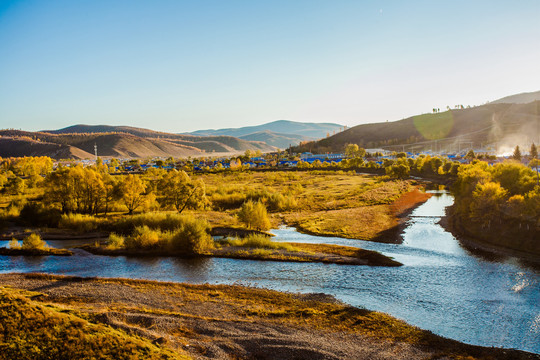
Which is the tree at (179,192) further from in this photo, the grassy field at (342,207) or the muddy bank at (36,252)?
the muddy bank at (36,252)

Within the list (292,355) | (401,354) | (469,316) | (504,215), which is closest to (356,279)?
(469,316)

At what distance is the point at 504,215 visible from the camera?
41.0 m

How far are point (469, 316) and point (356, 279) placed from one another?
8487 mm

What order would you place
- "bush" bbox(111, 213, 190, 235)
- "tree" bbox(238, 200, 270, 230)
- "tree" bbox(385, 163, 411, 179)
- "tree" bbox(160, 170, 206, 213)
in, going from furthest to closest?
"tree" bbox(385, 163, 411, 179) → "tree" bbox(160, 170, 206, 213) → "tree" bbox(238, 200, 270, 230) → "bush" bbox(111, 213, 190, 235)

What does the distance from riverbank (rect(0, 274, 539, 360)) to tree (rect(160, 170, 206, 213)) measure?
2704cm

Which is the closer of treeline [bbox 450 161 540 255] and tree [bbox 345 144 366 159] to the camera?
treeline [bbox 450 161 540 255]

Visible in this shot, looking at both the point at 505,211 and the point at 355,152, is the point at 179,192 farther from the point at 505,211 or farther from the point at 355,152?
the point at 355,152

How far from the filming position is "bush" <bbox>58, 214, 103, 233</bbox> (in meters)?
46.8

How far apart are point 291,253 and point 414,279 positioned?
11.0 m

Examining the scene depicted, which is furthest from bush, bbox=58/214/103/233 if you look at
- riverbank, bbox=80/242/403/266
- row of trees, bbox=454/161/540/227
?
row of trees, bbox=454/161/540/227

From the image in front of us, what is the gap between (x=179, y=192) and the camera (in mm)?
54406

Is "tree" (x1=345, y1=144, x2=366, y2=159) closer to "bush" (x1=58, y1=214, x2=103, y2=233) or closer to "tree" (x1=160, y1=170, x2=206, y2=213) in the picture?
"tree" (x1=160, y1=170, x2=206, y2=213)

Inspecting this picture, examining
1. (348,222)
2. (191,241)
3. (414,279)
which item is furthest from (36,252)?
(348,222)

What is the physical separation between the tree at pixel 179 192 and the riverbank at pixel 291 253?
1677 centimetres
